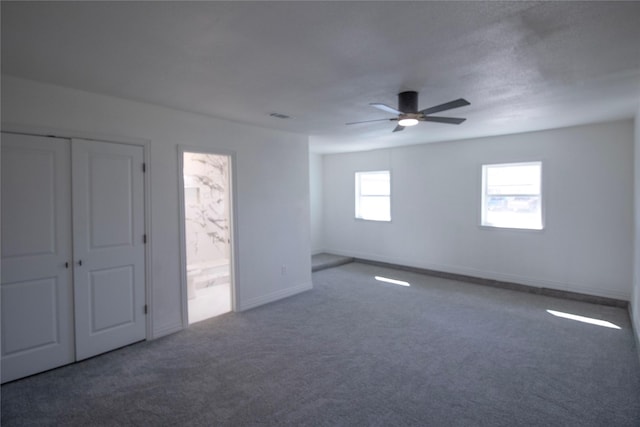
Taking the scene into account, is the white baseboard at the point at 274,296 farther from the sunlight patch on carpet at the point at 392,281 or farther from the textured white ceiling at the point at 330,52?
the textured white ceiling at the point at 330,52

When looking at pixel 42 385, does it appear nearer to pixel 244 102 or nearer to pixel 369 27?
pixel 244 102

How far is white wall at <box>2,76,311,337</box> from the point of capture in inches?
123

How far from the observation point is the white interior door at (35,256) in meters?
2.87

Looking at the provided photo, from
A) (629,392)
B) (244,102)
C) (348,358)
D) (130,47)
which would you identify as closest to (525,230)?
(629,392)

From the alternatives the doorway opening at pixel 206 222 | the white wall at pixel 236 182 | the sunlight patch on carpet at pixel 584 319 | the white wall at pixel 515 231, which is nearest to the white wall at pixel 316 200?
the white wall at pixel 515 231

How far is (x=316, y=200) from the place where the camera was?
8250mm

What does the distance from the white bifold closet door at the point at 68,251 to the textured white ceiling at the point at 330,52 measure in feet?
2.22

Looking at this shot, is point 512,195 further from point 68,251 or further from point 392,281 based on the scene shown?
point 68,251

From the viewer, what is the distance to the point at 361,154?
25.0ft

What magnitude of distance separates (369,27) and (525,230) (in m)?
4.77

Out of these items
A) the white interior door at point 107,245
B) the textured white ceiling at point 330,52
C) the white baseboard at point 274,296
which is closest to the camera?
the textured white ceiling at point 330,52

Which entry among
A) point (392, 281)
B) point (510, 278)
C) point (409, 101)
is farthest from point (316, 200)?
point (409, 101)

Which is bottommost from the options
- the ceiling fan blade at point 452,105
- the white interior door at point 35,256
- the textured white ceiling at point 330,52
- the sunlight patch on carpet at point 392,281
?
the sunlight patch on carpet at point 392,281

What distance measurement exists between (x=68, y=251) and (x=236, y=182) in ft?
6.59
